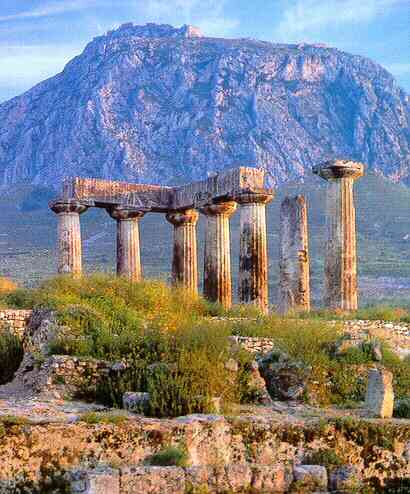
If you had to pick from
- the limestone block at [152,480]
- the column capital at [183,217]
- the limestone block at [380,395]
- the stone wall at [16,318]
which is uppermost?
the column capital at [183,217]

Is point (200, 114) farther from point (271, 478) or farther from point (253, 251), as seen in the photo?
point (271, 478)

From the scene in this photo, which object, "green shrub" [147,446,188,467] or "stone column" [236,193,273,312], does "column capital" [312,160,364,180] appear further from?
"green shrub" [147,446,188,467]

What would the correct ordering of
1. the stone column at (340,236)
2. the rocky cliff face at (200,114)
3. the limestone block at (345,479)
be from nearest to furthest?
1. the limestone block at (345,479)
2. the stone column at (340,236)
3. the rocky cliff face at (200,114)

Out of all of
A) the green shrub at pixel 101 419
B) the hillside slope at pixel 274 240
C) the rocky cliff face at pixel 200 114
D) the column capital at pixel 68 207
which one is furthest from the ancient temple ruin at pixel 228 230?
the rocky cliff face at pixel 200 114

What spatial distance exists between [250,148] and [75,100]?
1470 inches

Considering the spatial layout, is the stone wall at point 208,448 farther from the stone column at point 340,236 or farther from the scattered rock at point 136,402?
the stone column at point 340,236

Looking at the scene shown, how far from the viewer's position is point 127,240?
94.3 ft

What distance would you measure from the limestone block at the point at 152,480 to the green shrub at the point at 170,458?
376 millimetres

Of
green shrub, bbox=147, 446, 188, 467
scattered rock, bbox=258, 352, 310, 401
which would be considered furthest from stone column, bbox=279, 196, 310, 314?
green shrub, bbox=147, 446, 188, 467

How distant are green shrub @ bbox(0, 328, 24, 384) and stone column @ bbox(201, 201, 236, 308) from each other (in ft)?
35.6

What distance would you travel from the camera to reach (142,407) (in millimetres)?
11188

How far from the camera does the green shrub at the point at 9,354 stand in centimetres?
1529

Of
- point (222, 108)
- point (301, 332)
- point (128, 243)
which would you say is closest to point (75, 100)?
point (222, 108)

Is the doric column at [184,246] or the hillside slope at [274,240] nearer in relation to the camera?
the doric column at [184,246]
